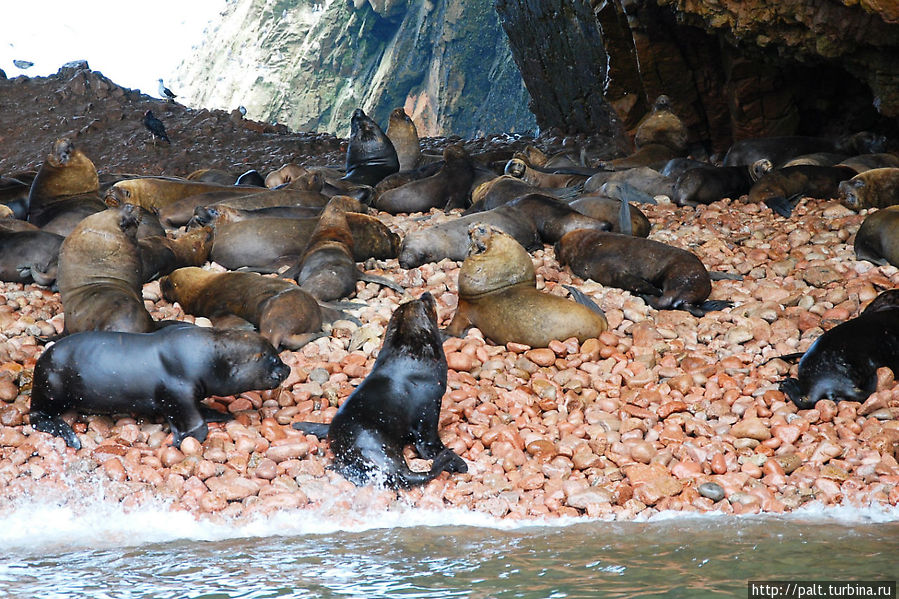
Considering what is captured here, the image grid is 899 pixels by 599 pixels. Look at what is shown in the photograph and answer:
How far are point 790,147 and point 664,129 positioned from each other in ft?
6.08

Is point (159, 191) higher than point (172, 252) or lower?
higher

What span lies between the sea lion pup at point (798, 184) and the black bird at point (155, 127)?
12112 millimetres

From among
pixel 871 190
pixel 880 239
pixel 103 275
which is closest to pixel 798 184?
pixel 871 190

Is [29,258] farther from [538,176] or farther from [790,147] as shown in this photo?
[790,147]

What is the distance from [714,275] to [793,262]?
0.70m

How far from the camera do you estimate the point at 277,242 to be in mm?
7723

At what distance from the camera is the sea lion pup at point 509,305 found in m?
5.60

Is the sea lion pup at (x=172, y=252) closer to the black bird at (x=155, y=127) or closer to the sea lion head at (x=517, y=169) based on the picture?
the sea lion head at (x=517, y=169)

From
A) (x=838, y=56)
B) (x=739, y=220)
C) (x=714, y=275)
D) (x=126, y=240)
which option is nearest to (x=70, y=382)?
(x=126, y=240)

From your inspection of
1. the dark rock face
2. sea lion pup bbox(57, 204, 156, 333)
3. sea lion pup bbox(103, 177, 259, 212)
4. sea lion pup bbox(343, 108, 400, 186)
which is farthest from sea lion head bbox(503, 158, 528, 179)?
sea lion pup bbox(57, 204, 156, 333)

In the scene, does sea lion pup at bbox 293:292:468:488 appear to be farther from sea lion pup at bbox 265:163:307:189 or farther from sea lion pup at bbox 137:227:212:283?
sea lion pup at bbox 265:163:307:189

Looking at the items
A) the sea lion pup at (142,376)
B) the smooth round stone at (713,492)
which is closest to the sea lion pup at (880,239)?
the smooth round stone at (713,492)

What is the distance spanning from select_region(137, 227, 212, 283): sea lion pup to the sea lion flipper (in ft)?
9.19

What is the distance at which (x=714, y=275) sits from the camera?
22.2ft
